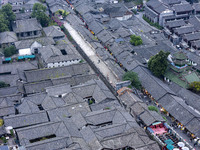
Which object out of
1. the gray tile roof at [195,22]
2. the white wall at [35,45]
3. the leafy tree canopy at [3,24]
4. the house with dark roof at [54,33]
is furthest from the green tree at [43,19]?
the gray tile roof at [195,22]

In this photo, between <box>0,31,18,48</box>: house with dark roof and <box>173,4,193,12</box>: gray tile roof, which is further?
<box>173,4,193,12</box>: gray tile roof

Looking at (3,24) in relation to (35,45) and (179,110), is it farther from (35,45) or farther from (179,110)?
(179,110)

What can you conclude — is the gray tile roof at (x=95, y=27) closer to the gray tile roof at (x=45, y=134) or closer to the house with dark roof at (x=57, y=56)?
the house with dark roof at (x=57, y=56)

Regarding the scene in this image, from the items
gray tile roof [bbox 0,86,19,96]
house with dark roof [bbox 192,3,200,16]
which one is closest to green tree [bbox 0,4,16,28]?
gray tile roof [bbox 0,86,19,96]

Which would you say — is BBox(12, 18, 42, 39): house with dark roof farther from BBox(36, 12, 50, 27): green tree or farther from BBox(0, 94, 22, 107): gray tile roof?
BBox(0, 94, 22, 107): gray tile roof

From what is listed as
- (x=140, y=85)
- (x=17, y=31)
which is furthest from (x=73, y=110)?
(x=17, y=31)

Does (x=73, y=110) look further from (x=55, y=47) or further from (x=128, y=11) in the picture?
(x=128, y=11)
